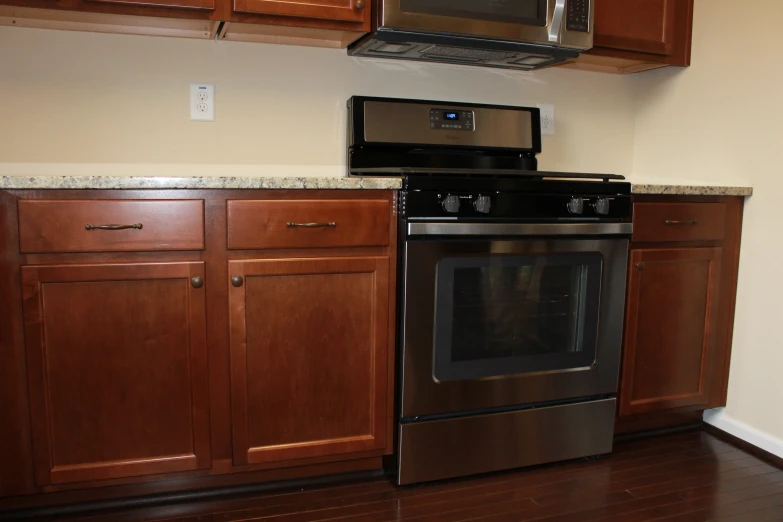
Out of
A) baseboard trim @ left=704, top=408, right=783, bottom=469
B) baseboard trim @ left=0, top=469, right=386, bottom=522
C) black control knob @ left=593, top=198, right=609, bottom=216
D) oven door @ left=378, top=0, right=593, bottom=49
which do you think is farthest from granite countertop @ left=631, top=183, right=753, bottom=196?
baseboard trim @ left=0, top=469, right=386, bottom=522

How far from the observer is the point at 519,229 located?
1.75 meters

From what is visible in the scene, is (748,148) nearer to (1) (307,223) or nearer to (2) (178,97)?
(1) (307,223)

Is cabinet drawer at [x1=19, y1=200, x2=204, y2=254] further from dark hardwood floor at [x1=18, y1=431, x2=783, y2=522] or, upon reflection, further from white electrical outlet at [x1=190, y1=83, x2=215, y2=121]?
dark hardwood floor at [x1=18, y1=431, x2=783, y2=522]

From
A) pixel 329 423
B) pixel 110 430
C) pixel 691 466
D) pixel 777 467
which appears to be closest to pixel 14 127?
pixel 110 430

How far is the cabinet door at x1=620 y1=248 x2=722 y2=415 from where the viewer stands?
6.63ft

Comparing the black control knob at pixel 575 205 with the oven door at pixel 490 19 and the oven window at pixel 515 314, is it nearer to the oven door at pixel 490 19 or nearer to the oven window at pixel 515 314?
the oven window at pixel 515 314

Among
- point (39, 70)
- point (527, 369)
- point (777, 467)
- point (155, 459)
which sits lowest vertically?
point (777, 467)

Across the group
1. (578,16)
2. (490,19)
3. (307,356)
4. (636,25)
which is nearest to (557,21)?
(578,16)

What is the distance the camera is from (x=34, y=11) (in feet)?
5.59

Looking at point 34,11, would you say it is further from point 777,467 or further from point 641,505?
point 777,467

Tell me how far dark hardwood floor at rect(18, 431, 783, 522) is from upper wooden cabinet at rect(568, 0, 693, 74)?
1417 mm

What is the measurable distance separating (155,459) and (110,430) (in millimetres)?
136

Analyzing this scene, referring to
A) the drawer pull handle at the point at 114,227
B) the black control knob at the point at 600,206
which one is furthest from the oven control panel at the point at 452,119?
the drawer pull handle at the point at 114,227

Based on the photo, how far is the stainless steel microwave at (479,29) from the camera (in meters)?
1.83
